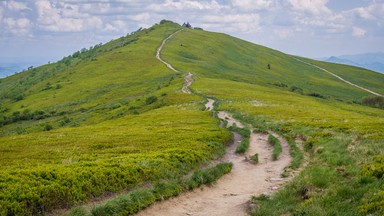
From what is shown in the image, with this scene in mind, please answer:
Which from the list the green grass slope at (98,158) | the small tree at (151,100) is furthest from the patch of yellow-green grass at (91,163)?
the small tree at (151,100)

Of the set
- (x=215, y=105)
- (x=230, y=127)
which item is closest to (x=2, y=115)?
(x=215, y=105)

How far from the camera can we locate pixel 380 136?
3088cm

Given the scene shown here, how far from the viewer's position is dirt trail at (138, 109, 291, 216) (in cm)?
1916

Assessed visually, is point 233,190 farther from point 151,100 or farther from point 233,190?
point 151,100

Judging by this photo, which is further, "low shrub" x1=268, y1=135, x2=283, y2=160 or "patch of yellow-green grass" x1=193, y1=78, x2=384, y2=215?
"low shrub" x1=268, y1=135, x2=283, y2=160

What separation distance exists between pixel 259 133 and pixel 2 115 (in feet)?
347

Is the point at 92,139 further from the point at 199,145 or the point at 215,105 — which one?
the point at 215,105

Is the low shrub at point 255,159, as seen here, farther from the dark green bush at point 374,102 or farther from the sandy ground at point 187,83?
the dark green bush at point 374,102

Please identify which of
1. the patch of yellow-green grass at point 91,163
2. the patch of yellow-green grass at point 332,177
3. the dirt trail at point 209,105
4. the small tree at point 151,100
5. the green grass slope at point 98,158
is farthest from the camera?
the small tree at point 151,100

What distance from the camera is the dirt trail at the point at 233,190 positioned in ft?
62.8

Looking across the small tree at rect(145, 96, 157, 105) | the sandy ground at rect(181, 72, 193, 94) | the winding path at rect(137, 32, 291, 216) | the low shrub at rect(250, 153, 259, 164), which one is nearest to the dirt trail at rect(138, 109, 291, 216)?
the winding path at rect(137, 32, 291, 216)

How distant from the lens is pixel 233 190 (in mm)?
22891

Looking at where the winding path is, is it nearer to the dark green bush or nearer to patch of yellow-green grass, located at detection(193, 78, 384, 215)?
patch of yellow-green grass, located at detection(193, 78, 384, 215)

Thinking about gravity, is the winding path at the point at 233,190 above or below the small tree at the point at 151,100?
above
